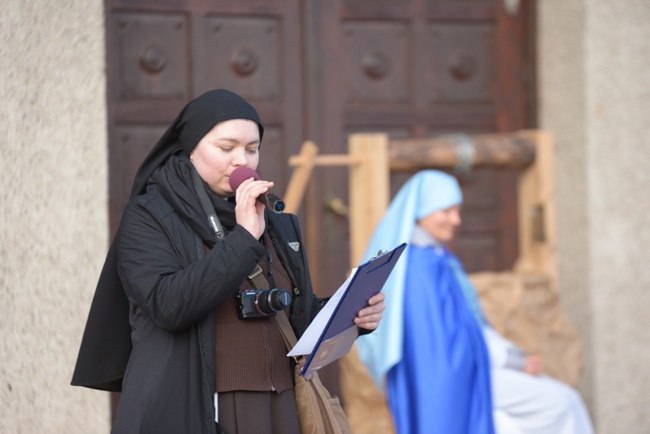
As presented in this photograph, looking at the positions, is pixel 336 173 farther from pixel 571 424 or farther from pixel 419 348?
pixel 571 424

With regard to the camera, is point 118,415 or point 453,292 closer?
point 118,415

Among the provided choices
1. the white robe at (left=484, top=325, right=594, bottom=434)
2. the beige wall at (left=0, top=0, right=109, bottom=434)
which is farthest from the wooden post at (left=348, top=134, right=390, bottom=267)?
the beige wall at (left=0, top=0, right=109, bottom=434)

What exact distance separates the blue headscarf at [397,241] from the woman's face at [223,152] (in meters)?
1.90

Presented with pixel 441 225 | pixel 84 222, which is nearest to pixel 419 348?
pixel 441 225

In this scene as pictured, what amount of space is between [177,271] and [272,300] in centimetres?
23

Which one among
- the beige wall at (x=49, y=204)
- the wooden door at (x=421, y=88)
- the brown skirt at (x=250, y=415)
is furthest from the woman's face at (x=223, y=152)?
the wooden door at (x=421, y=88)

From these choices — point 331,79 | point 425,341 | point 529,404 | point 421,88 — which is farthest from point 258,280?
point 421,88

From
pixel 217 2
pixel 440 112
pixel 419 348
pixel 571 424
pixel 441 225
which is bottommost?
pixel 571 424

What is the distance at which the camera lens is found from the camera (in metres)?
2.27

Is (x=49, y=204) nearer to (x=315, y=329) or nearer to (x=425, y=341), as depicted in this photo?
(x=425, y=341)

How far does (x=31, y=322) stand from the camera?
12.3 ft

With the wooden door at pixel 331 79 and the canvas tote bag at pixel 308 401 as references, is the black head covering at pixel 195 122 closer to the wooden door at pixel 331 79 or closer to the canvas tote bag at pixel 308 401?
the canvas tote bag at pixel 308 401

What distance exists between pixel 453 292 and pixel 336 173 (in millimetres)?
1077

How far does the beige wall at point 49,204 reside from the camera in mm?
3719
